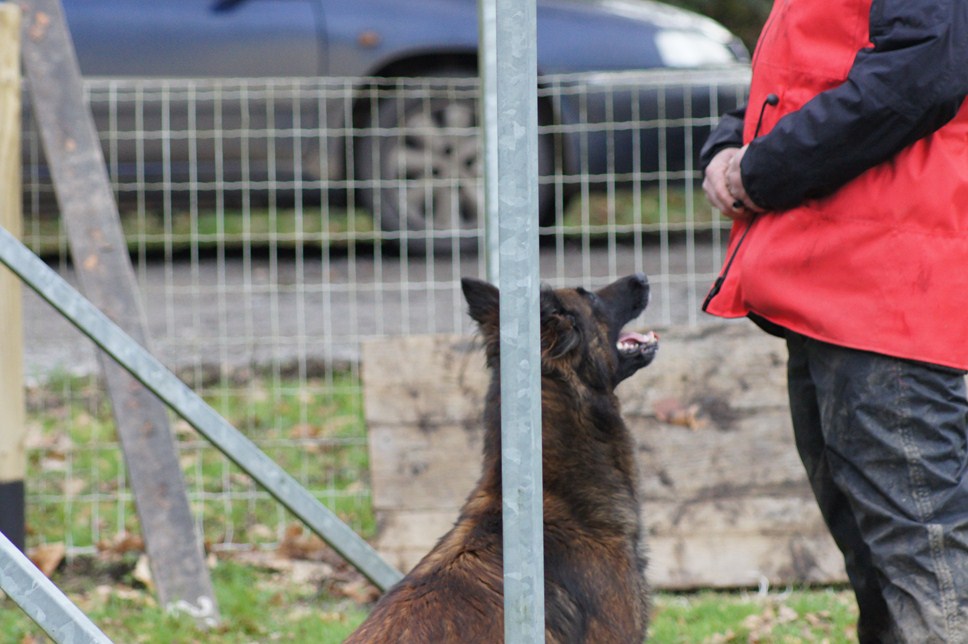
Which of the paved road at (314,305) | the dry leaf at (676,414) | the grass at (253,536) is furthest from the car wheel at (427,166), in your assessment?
the dry leaf at (676,414)

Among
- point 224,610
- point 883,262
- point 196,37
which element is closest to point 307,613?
point 224,610

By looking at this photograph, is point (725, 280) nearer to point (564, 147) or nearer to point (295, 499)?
point (295, 499)

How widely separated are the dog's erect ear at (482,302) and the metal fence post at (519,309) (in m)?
0.99

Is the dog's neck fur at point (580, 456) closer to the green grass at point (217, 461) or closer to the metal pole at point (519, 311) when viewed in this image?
the metal pole at point (519, 311)

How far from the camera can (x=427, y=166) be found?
6.21 m

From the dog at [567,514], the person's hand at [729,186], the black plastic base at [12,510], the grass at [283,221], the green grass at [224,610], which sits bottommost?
the green grass at [224,610]

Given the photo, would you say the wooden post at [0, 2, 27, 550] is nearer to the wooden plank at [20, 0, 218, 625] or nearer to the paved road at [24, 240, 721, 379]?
the wooden plank at [20, 0, 218, 625]

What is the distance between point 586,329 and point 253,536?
6.55 ft

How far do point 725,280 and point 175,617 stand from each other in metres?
2.08

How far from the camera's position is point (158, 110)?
658 centimetres

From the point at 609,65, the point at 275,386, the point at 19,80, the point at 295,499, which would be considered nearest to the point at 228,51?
the point at 609,65

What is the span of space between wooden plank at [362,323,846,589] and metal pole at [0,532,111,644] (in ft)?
6.74

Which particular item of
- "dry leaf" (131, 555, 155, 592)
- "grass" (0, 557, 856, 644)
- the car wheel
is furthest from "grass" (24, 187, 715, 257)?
"grass" (0, 557, 856, 644)

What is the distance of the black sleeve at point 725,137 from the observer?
2857 mm
